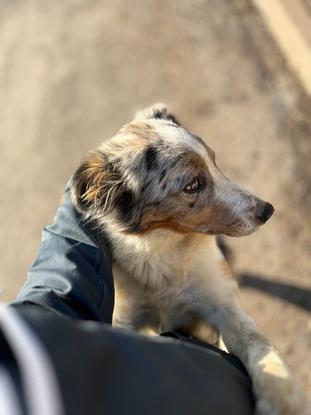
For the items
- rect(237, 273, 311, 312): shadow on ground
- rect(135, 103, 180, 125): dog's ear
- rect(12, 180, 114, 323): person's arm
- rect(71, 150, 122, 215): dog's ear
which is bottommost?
rect(237, 273, 311, 312): shadow on ground

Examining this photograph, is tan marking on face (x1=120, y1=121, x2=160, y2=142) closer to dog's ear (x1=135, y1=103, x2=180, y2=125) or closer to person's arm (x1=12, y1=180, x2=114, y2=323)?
Result: dog's ear (x1=135, y1=103, x2=180, y2=125)

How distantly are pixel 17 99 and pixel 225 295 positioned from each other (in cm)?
387

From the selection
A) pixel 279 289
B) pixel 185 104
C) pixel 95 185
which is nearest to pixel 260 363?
pixel 95 185

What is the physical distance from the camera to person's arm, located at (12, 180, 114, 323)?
1.89 metres

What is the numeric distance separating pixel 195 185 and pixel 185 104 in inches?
94.2

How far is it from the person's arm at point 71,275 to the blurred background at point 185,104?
1.63 meters

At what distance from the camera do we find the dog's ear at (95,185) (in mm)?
2566

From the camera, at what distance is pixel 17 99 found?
19.0ft

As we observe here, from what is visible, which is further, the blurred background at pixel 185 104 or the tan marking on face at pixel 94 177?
the blurred background at pixel 185 104

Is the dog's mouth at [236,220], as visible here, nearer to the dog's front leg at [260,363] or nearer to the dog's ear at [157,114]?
the dog's front leg at [260,363]

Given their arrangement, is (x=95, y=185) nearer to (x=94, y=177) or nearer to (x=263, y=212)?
(x=94, y=177)

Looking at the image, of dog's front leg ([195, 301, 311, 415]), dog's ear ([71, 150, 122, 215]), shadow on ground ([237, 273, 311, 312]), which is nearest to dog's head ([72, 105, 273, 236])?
dog's ear ([71, 150, 122, 215])

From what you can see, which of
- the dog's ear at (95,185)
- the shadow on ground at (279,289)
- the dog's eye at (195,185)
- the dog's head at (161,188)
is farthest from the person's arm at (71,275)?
the shadow on ground at (279,289)

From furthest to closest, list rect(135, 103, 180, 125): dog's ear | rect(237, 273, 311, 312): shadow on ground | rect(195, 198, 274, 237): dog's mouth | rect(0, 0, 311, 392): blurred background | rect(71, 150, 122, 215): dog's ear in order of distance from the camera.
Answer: rect(0, 0, 311, 392): blurred background
rect(237, 273, 311, 312): shadow on ground
rect(135, 103, 180, 125): dog's ear
rect(195, 198, 274, 237): dog's mouth
rect(71, 150, 122, 215): dog's ear
